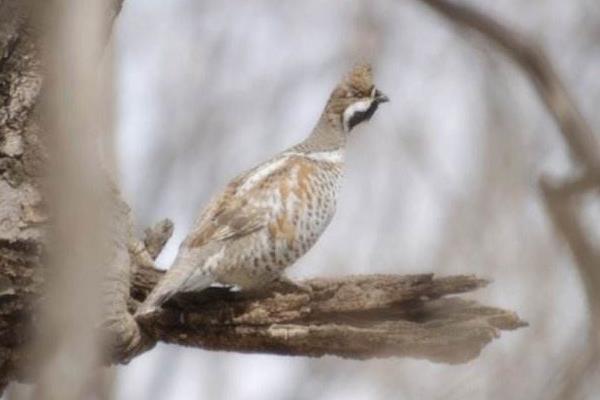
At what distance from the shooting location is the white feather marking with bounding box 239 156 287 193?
17.2 ft

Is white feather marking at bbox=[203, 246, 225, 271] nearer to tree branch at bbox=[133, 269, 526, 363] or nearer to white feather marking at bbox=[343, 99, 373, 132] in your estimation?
tree branch at bbox=[133, 269, 526, 363]

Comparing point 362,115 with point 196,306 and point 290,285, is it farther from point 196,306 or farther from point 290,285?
point 196,306

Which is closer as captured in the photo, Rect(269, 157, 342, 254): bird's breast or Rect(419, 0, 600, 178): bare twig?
Rect(419, 0, 600, 178): bare twig

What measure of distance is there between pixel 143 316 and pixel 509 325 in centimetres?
110

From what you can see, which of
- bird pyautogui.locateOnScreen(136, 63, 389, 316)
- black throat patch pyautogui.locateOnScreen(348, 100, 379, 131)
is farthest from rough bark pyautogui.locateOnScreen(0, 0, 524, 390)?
black throat patch pyautogui.locateOnScreen(348, 100, 379, 131)

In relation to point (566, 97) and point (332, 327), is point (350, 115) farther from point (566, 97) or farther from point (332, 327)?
point (566, 97)

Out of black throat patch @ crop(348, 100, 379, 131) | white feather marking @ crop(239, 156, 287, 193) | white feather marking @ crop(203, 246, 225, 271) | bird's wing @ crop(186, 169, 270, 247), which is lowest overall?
white feather marking @ crop(203, 246, 225, 271)

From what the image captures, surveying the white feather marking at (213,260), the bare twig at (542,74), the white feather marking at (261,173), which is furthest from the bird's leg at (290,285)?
the bare twig at (542,74)

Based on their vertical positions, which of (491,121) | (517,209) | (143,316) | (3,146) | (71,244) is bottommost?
(71,244)

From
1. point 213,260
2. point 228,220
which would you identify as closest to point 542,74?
point 213,260

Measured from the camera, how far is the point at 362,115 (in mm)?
5520

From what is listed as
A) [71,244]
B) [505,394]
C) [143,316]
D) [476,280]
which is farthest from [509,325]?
[71,244]

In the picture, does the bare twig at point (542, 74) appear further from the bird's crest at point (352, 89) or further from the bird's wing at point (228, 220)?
the bird's crest at point (352, 89)

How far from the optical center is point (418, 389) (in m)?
6.10
